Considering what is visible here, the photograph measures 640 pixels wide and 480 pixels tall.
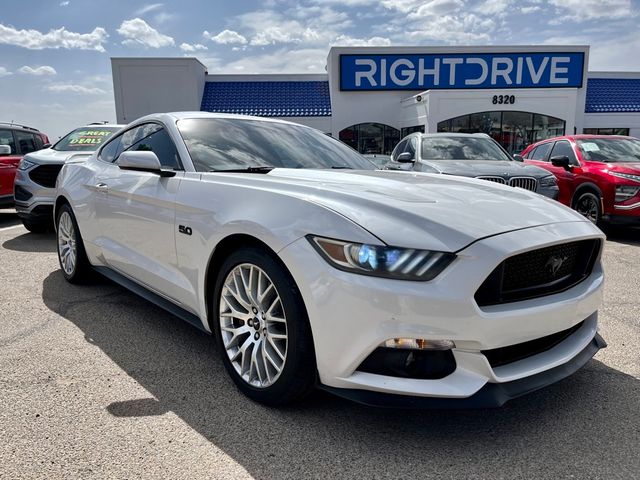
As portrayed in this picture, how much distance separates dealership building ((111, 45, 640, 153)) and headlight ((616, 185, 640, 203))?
49.2ft

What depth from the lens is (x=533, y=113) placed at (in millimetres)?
21938

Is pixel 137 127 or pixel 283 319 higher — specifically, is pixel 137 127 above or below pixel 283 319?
above

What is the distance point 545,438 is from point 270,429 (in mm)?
1273

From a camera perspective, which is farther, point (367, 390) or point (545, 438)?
point (545, 438)

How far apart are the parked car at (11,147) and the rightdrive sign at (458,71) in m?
15.2

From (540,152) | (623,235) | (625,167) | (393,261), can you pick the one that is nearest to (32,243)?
(393,261)

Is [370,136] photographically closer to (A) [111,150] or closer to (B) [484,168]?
(B) [484,168]

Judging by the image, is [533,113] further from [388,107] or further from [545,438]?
[545,438]

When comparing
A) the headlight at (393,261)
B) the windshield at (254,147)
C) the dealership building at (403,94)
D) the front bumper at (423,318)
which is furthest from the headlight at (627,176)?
the dealership building at (403,94)

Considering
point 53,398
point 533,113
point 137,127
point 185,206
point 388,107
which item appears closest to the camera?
point 53,398

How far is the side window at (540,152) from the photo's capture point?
9487mm

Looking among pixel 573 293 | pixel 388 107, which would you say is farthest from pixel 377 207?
pixel 388 107

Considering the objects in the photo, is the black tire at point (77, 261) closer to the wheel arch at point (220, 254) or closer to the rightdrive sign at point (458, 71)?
the wheel arch at point (220, 254)

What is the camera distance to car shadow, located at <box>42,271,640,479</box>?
2.13m
